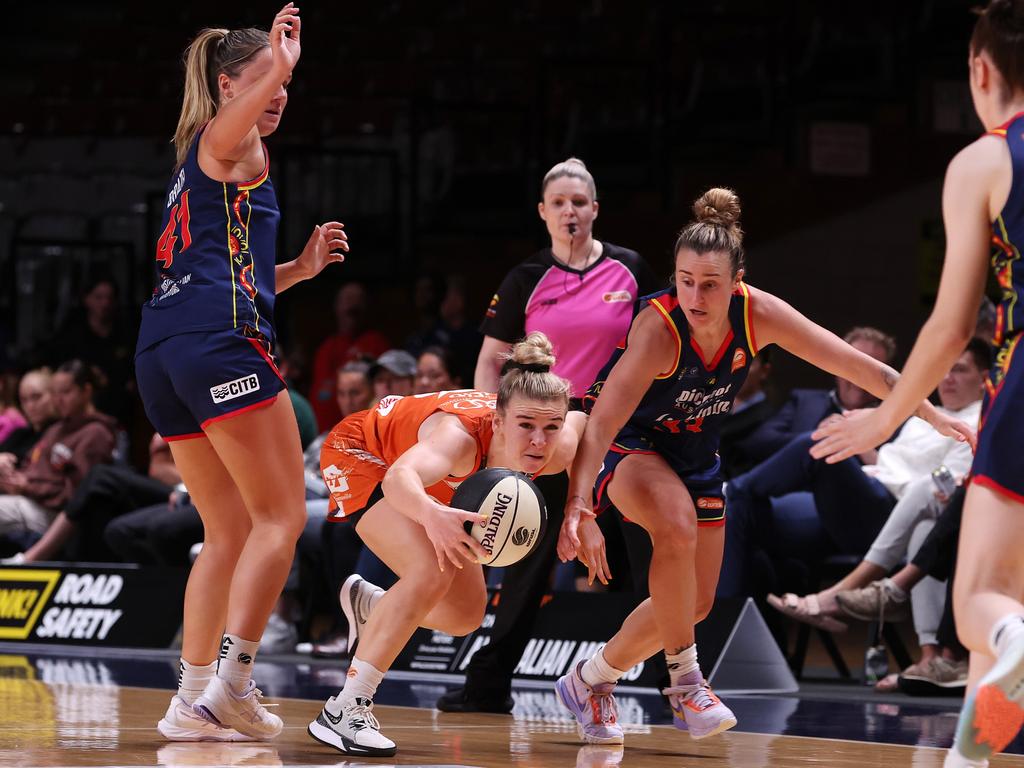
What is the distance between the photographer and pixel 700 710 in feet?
15.5

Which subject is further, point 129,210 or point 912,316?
point 129,210

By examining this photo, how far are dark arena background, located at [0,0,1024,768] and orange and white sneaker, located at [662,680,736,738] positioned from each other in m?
1.43

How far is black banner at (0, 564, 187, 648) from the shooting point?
26.1ft

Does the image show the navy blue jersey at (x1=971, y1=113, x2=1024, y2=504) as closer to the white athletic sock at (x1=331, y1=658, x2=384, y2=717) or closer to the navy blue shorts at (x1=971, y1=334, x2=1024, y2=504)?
the navy blue shorts at (x1=971, y1=334, x2=1024, y2=504)

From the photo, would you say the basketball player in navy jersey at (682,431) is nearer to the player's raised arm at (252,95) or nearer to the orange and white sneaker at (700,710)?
the orange and white sneaker at (700,710)

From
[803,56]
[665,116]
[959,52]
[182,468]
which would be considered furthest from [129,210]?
[182,468]

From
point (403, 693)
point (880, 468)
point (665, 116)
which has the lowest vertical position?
point (403, 693)

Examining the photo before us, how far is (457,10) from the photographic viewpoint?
43.9ft

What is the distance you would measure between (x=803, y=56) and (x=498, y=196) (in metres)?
2.37

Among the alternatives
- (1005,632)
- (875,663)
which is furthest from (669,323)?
(875,663)

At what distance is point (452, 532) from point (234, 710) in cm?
84

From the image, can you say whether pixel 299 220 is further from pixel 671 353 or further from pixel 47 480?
pixel 671 353

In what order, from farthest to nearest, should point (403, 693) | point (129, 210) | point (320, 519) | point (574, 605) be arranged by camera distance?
point (129, 210), point (320, 519), point (574, 605), point (403, 693)

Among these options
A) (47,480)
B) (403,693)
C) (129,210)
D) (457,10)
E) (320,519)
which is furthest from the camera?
(457,10)
